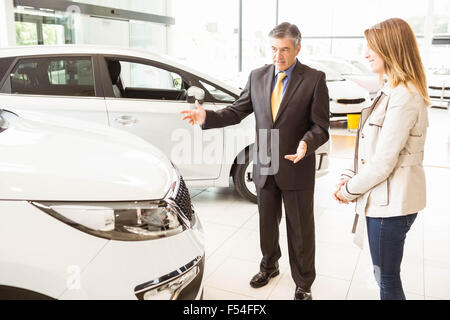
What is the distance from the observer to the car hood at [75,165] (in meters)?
1.31

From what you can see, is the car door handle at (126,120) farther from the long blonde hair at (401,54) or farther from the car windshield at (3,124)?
the long blonde hair at (401,54)

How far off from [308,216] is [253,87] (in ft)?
2.51

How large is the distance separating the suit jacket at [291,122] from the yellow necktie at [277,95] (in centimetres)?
2

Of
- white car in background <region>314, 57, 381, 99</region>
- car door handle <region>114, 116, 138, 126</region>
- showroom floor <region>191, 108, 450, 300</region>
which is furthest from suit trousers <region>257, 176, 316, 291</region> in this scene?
white car in background <region>314, 57, 381, 99</region>

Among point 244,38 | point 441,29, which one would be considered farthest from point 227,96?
point 441,29

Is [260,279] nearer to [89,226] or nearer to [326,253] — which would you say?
[326,253]

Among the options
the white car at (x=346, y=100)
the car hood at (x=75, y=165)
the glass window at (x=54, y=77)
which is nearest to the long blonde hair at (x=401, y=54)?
the car hood at (x=75, y=165)

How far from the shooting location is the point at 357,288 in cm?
268

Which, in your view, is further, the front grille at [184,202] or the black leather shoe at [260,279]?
the black leather shoe at [260,279]

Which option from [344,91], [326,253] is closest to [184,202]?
[326,253]

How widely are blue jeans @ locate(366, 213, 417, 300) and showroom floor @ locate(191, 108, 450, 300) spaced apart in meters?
0.76

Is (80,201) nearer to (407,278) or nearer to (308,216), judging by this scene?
(308,216)

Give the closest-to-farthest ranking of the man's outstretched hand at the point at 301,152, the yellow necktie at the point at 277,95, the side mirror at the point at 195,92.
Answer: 1. the man's outstretched hand at the point at 301,152
2. the yellow necktie at the point at 277,95
3. the side mirror at the point at 195,92

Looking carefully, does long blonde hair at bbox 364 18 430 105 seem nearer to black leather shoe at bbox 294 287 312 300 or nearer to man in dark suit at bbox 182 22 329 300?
man in dark suit at bbox 182 22 329 300
